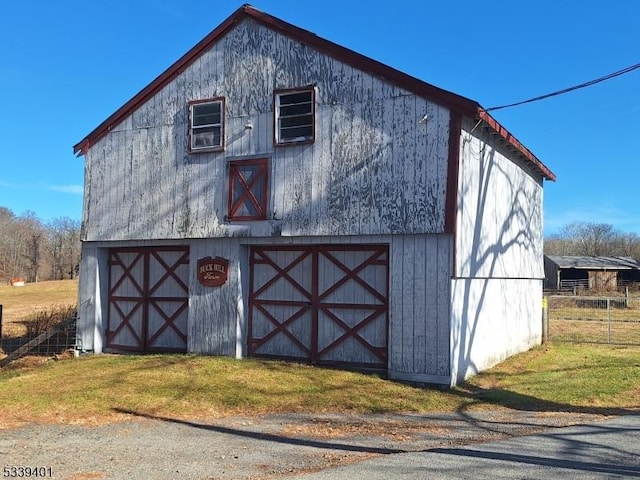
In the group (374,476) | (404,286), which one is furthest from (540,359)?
(374,476)

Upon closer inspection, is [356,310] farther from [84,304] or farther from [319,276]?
[84,304]

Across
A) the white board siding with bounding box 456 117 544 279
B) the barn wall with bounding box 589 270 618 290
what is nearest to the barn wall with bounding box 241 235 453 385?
the white board siding with bounding box 456 117 544 279

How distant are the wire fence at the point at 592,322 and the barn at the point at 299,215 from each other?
14.9ft

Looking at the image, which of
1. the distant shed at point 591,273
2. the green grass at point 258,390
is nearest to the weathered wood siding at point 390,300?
the green grass at point 258,390

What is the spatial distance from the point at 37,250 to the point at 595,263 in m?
64.5

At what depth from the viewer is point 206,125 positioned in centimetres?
1382

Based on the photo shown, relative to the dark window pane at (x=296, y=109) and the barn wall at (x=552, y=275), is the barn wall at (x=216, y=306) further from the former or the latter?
the barn wall at (x=552, y=275)

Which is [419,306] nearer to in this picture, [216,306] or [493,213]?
[493,213]

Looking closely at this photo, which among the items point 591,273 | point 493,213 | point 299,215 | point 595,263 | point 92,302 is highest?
point 493,213

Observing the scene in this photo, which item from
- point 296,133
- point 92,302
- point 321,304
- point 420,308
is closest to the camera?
point 420,308

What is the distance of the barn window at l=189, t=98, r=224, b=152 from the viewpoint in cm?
1366

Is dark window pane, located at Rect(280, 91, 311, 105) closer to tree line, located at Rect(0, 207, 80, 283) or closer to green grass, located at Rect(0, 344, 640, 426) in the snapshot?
green grass, located at Rect(0, 344, 640, 426)

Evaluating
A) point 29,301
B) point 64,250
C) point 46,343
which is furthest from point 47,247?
point 46,343

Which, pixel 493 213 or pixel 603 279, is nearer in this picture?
pixel 493 213
